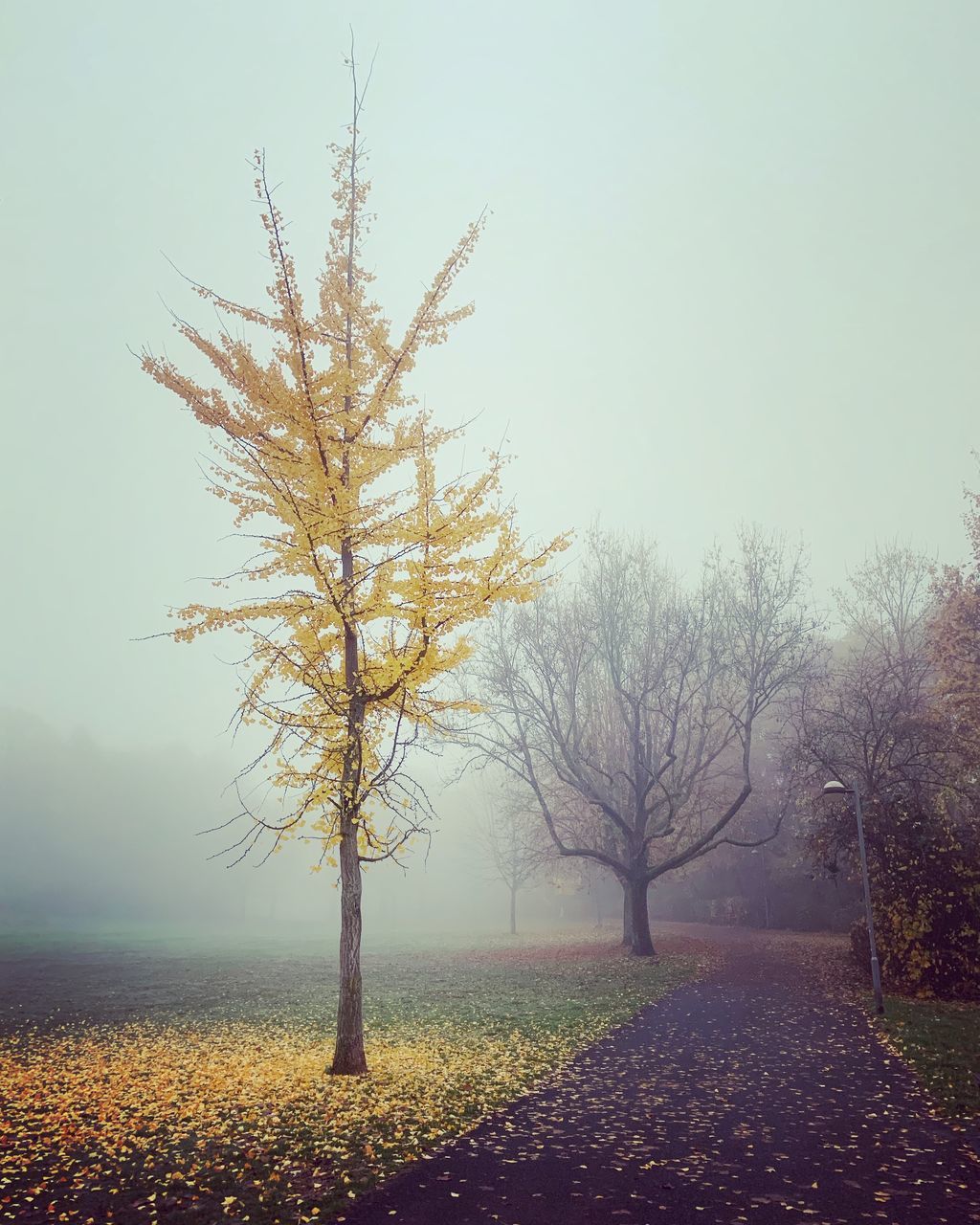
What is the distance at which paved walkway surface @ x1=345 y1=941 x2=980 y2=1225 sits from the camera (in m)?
5.74

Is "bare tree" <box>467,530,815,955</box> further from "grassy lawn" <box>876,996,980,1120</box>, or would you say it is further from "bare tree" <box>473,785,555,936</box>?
"grassy lawn" <box>876,996,980,1120</box>

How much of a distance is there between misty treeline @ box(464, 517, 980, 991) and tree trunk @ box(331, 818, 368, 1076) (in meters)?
11.4

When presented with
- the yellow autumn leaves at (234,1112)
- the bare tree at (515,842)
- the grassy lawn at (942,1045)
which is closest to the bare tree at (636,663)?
the bare tree at (515,842)

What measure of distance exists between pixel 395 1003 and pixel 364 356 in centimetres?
1426

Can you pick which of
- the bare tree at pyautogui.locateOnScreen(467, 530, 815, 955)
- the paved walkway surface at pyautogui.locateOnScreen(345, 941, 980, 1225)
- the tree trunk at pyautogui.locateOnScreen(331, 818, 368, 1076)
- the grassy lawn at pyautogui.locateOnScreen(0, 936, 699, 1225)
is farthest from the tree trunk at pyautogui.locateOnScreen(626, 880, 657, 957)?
the tree trunk at pyautogui.locateOnScreen(331, 818, 368, 1076)

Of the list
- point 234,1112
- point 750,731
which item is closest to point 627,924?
point 750,731

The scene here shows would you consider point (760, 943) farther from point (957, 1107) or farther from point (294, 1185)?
point (294, 1185)

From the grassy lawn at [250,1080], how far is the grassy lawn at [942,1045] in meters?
4.95

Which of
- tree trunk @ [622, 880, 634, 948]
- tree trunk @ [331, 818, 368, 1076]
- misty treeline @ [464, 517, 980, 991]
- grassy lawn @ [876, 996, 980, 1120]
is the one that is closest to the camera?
grassy lawn @ [876, 996, 980, 1120]

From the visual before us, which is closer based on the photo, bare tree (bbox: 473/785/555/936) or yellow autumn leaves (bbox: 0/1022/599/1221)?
yellow autumn leaves (bbox: 0/1022/599/1221)

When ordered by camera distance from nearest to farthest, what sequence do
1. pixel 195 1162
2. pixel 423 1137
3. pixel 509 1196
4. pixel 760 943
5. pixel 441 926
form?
pixel 509 1196, pixel 195 1162, pixel 423 1137, pixel 760 943, pixel 441 926

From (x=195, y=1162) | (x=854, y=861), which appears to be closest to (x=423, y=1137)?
(x=195, y=1162)

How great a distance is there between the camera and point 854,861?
72.7 feet

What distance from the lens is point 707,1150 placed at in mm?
7125
